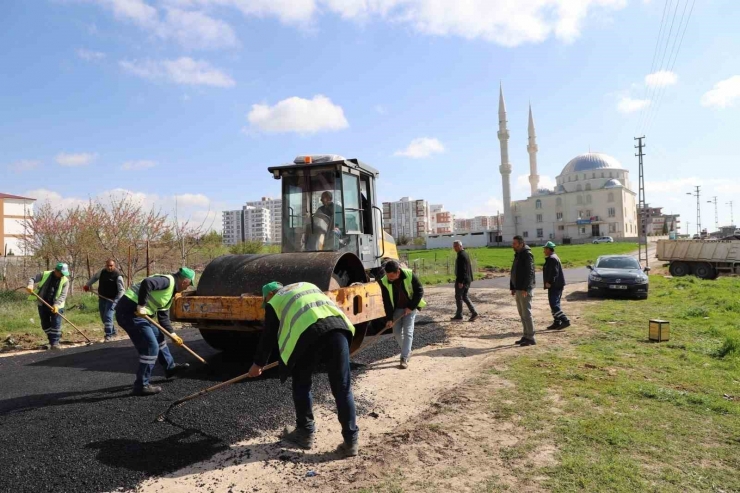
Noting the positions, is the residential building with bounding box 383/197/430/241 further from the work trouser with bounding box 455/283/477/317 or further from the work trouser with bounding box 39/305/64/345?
the work trouser with bounding box 39/305/64/345

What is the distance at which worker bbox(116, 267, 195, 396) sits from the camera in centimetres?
514

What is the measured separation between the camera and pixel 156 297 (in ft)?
18.3

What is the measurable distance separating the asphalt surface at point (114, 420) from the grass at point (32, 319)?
8.18 feet

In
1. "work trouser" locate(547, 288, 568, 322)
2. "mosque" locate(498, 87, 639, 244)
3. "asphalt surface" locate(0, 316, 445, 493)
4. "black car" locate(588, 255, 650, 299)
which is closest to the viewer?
"asphalt surface" locate(0, 316, 445, 493)

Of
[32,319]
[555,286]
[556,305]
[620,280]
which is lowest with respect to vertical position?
[32,319]

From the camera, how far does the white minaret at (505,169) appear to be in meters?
70.8

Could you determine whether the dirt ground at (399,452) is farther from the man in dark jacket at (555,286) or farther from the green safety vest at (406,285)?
the man in dark jacket at (555,286)

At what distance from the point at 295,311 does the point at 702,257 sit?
22168 millimetres

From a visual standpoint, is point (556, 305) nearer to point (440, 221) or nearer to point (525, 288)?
point (525, 288)

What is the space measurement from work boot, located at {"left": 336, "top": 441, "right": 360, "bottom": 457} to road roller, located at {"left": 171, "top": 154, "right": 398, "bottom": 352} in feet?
6.10

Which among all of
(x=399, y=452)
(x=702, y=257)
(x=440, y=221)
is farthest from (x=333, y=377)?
(x=440, y=221)

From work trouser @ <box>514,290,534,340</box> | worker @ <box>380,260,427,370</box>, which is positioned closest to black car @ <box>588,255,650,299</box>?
work trouser @ <box>514,290,534,340</box>

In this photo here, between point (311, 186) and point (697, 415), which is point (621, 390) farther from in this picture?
point (311, 186)

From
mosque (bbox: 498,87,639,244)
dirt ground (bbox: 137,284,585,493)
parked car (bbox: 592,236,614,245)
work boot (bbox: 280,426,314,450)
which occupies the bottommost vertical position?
dirt ground (bbox: 137,284,585,493)
